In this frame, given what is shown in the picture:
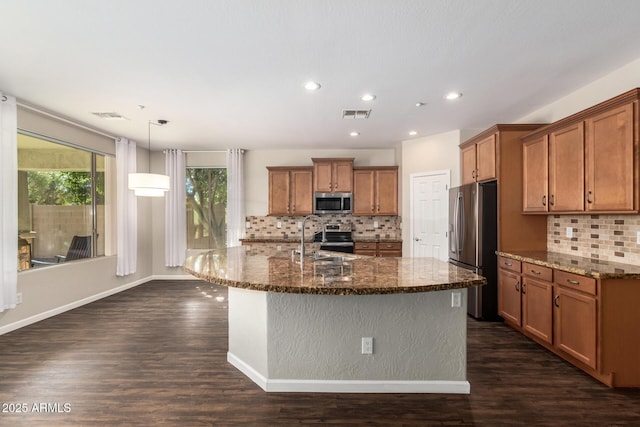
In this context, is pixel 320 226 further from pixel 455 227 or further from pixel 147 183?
pixel 147 183

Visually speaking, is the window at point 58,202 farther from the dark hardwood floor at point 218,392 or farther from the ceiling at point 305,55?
the dark hardwood floor at point 218,392

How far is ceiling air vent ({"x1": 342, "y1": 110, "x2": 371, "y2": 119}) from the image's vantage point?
393 cm

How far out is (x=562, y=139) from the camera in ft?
10.2

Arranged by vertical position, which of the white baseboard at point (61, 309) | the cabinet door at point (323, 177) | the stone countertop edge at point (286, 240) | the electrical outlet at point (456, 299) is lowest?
the white baseboard at point (61, 309)

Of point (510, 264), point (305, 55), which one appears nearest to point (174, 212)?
point (305, 55)

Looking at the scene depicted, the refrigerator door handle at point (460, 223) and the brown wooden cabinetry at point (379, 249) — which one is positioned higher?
the refrigerator door handle at point (460, 223)

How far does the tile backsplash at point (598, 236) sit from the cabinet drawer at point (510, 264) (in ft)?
1.92

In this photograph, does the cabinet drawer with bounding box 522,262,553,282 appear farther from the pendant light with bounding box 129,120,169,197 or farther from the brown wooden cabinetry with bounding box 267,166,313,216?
the pendant light with bounding box 129,120,169,197

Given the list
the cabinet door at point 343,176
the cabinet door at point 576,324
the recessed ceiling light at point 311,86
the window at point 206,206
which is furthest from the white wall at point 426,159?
the window at point 206,206

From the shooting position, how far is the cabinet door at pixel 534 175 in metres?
3.35

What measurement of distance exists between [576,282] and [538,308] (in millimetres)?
583

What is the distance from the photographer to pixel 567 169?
3.06 meters

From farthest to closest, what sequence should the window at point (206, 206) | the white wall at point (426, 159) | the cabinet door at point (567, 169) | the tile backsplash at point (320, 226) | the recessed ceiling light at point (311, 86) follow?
the window at point (206, 206), the tile backsplash at point (320, 226), the white wall at point (426, 159), the recessed ceiling light at point (311, 86), the cabinet door at point (567, 169)

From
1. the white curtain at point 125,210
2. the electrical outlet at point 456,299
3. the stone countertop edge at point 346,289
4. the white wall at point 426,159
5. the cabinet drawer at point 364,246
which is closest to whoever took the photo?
the stone countertop edge at point 346,289
